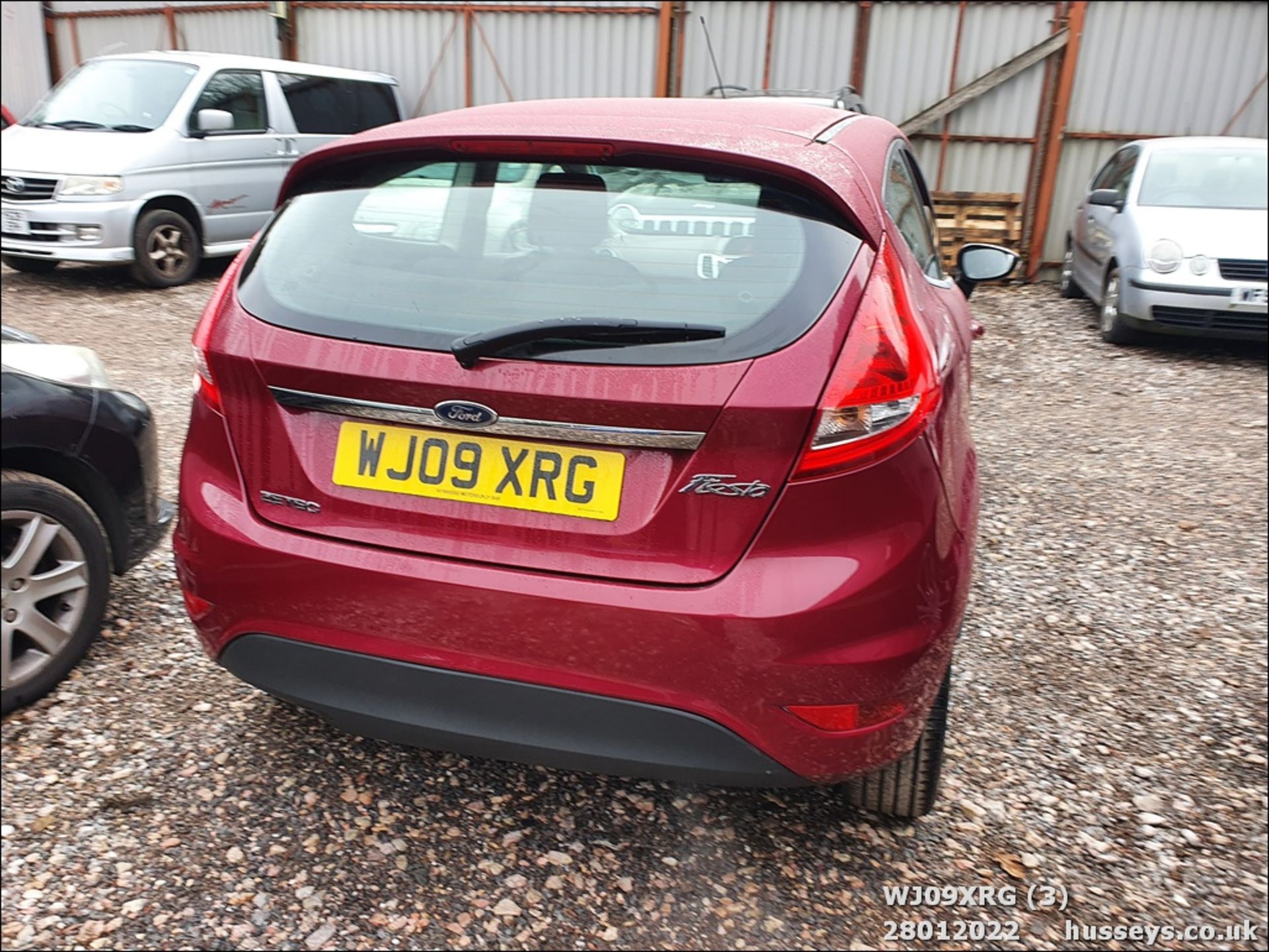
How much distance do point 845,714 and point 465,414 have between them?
0.93m

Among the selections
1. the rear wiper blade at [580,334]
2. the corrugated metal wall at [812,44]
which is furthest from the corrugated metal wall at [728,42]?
the rear wiper blade at [580,334]

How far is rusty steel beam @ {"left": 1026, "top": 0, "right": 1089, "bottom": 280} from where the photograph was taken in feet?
35.3

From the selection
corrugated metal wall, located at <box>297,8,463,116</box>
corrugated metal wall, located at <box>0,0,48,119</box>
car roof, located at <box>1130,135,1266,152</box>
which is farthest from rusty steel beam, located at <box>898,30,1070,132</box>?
corrugated metal wall, located at <box>0,0,48,119</box>

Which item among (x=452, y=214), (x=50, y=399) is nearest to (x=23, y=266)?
(x=50, y=399)

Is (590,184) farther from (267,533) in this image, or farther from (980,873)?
(980,873)

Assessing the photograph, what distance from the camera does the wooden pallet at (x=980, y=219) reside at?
1111cm

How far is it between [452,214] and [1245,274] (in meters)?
7.05

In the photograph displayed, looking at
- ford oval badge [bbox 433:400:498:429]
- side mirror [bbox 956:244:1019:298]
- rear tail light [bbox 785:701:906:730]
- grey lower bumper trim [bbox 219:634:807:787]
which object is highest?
ford oval badge [bbox 433:400:498:429]

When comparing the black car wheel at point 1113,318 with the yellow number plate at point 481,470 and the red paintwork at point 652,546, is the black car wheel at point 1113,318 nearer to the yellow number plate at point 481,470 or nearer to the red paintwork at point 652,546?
the red paintwork at point 652,546

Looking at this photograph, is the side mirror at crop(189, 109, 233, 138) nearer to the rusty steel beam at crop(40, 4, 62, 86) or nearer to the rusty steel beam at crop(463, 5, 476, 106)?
the rusty steel beam at crop(463, 5, 476, 106)

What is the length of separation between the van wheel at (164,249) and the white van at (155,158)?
0.01 metres

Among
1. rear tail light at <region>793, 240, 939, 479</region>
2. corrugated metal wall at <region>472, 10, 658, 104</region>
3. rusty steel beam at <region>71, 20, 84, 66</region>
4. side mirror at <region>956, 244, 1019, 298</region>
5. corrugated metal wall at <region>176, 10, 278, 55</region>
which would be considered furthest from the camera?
rusty steel beam at <region>71, 20, 84, 66</region>

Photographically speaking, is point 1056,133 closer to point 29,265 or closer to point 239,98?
point 239,98

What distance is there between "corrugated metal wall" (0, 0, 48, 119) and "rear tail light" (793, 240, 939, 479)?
18561 mm
